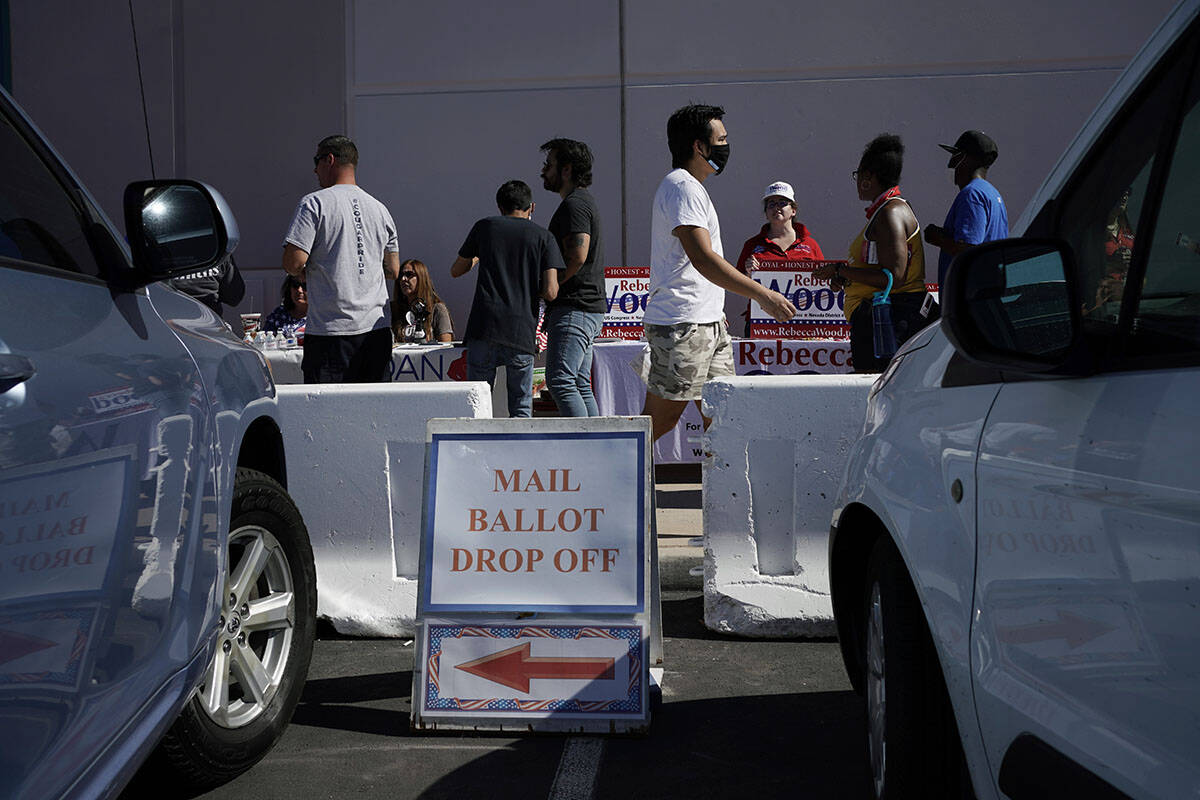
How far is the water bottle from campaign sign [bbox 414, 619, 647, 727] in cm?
293

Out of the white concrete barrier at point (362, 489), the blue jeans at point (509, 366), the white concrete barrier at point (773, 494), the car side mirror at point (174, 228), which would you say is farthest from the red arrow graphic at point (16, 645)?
the blue jeans at point (509, 366)

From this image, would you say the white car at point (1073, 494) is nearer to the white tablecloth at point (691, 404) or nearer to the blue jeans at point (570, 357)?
the blue jeans at point (570, 357)

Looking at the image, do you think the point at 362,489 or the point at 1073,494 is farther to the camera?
the point at 362,489

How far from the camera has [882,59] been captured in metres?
12.3

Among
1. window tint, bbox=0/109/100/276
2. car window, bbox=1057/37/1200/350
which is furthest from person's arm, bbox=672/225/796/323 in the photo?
car window, bbox=1057/37/1200/350

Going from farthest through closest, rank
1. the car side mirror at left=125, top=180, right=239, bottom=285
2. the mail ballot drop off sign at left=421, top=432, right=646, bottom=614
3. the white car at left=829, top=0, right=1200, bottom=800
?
the mail ballot drop off sign at left=421, top=432, right=646, bottom=614 → the car side mirror at left=125, top=180, right=239, bottom=285 → the white car at left=829, top=0, right=1200, bottom=800

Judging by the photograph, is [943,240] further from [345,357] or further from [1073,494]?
[1073,494]

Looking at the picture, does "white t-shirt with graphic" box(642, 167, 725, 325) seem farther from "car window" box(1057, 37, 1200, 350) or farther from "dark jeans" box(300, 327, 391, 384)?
"car window" box(1057, 37, 1200, 350)

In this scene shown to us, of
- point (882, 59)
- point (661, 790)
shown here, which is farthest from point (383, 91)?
point (661, 790)

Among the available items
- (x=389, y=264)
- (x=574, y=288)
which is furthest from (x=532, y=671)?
(x=389, y=264)

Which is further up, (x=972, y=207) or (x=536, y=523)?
(x=972, y=207)

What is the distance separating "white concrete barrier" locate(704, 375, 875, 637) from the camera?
15.8 ft

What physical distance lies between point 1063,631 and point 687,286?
14.0 ft

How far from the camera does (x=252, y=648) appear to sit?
139 inches
